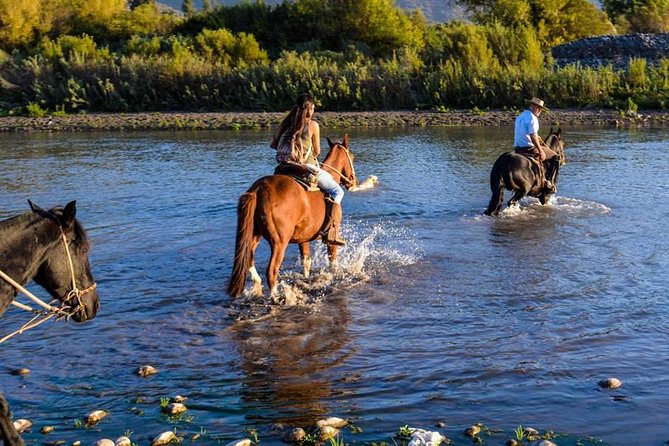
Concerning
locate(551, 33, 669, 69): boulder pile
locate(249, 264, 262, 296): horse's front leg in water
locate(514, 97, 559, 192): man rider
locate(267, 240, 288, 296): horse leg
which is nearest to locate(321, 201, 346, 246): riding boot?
locate(267, 240, 288, 296): horse leg

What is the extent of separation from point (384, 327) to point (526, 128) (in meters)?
7.94

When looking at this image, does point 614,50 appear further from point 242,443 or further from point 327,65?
point 242,443

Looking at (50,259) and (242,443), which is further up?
(50,259)

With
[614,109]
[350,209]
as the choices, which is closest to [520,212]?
Answer: [350,209]

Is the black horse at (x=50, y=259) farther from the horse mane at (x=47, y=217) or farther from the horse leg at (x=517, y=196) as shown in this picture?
the horse leg at (x=517, y=196)

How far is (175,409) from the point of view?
6695mm

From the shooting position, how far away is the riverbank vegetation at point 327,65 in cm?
3316

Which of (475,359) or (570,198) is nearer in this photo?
(475,359)

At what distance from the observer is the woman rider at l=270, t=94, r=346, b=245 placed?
1014 cm

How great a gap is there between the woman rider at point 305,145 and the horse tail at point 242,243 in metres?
1.21

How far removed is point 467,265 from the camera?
38.5 feet

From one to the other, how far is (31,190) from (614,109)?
22402 mm

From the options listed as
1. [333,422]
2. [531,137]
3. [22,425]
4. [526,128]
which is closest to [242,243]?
[333,422]

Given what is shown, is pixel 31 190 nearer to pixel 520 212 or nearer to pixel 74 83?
pixel 520 212
